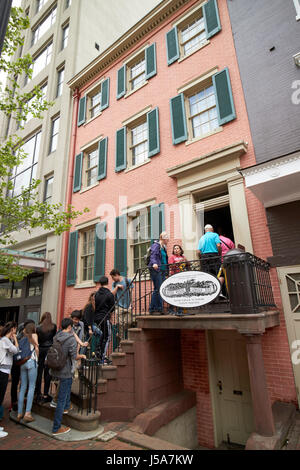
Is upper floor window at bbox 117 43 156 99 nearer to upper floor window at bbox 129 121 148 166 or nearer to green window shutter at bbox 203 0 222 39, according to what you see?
upper floor window at bbox 129 121 148 166

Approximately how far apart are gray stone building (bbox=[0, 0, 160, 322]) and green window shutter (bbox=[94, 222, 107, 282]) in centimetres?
237

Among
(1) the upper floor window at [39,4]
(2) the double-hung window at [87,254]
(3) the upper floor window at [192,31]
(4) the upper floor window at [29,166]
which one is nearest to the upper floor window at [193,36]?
(3) the upper floor window at [192,31]

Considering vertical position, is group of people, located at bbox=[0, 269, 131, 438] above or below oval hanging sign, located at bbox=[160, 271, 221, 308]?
below

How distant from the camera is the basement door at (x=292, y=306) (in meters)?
5.10

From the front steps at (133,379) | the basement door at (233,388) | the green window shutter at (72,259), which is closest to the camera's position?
the front steps at (133,379)

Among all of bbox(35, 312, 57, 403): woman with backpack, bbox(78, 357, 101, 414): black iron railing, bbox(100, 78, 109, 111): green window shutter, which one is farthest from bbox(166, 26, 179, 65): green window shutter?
bbox(78, 357, 101, 414): black iron railing

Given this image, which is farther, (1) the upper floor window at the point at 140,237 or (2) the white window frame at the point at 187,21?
(2) the white window frame at the point at 187,21

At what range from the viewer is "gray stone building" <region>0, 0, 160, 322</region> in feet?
37.9

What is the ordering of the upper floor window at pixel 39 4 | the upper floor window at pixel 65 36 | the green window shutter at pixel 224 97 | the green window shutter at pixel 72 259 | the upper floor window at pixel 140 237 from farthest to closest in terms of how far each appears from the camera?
the upper floor window at pixel 39 4
the upper floor window at pixel 65 36
the green window shutter at pixel 72 259
the upper floor window at pixel 140 237
the green window shutter at pixel 224 97

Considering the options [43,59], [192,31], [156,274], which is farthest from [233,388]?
[43,59]

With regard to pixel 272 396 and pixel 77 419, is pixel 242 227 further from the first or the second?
pixel 77 419

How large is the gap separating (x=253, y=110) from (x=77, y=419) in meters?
7.69

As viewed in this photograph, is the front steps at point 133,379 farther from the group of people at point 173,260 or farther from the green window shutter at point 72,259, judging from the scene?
the green window shutter at point 72,259
